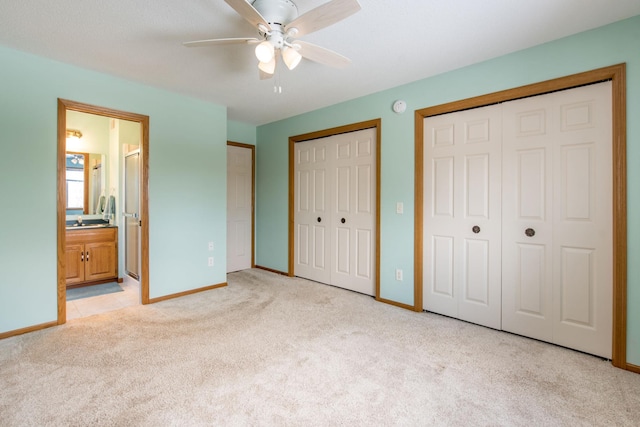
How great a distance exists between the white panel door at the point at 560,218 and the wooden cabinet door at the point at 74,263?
16.0ft

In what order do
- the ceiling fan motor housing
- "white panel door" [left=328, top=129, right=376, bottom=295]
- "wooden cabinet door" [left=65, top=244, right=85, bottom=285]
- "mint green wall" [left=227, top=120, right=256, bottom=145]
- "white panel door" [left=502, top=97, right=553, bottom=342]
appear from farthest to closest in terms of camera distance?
"mint green wall" [left=227, top=120, right=256, bottom=145] < "wooden cabinet door" [left=65, top=244, right=85, bottom=285] < "white panel door" [left=328, top=129, right=376, bottom=295] < "white panel door" [left=502, top=97, right=553, bottom=342] < the ceiling fan motor housing

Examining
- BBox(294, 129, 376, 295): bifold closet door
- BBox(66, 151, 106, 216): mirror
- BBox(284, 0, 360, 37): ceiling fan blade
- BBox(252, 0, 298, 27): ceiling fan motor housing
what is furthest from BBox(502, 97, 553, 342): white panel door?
BBox(66, 151, 106, 216): mirror

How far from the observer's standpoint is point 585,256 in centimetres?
225

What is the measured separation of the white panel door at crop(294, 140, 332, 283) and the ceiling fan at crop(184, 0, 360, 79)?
2136 millimetres

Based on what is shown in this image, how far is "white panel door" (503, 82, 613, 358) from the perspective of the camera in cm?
218

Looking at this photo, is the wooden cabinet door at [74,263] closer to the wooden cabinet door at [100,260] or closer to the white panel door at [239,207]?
the wooden cabinet door at [100,260]

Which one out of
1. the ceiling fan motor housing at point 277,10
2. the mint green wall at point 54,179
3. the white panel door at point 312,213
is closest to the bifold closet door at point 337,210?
the white panel door at point 312,213

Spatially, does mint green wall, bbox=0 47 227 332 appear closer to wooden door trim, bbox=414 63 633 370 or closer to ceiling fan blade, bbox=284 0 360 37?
ceiling fan blade, bbox=284 0 360 37

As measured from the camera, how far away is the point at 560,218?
7.70 ft

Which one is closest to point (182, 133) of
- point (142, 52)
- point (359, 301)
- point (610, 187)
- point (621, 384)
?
point (142, 52)

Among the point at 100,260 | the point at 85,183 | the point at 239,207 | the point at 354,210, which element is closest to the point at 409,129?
the point at 354,210

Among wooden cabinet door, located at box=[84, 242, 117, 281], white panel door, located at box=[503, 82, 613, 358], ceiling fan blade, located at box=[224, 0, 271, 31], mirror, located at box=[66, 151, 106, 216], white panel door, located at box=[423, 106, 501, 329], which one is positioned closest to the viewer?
ceiling fan blade, located at box=[224, 0, 271, 31]

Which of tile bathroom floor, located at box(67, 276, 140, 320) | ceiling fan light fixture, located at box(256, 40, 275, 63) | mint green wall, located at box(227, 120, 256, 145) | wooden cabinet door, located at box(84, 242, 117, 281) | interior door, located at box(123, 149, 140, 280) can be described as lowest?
tile bathroom floor, located at box(67, 276, 140, 320)

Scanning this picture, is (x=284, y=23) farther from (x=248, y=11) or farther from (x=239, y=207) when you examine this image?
(x=239, y=207)
